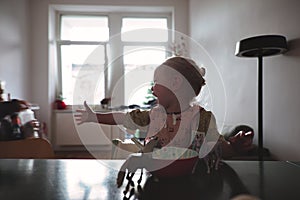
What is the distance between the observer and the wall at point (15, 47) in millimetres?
3526

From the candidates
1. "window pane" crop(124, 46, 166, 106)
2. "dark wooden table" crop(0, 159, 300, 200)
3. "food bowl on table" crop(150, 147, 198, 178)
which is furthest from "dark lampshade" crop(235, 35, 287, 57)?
"food bowl on table" crop(150, 147, 198, 178)

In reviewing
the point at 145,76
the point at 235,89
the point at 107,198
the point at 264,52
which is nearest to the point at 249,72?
the point at 235,89

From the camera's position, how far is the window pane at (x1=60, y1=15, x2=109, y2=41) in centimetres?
514

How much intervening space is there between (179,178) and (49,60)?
4563mm

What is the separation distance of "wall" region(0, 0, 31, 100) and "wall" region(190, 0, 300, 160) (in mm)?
2635

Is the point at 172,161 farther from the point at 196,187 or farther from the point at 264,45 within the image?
the point at 264,45

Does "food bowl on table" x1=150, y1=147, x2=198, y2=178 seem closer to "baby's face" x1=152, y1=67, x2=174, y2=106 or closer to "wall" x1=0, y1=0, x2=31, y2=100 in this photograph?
"baby's face" x1=152, y1=67, x2=174, y2=106

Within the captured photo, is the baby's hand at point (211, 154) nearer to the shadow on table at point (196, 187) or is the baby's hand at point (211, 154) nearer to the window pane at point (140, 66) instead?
the shadow on table at point (196, 187)

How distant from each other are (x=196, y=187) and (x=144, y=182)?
11cm

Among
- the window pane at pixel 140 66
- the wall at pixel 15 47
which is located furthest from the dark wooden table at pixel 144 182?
the wall at pixel 15 47

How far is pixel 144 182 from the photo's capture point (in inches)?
24.2

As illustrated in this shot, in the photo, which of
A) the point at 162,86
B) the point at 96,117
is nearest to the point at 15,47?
the point at 96,117

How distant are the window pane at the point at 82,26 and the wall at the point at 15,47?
79cm

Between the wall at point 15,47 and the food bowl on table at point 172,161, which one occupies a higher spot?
the wall at point 15,47
